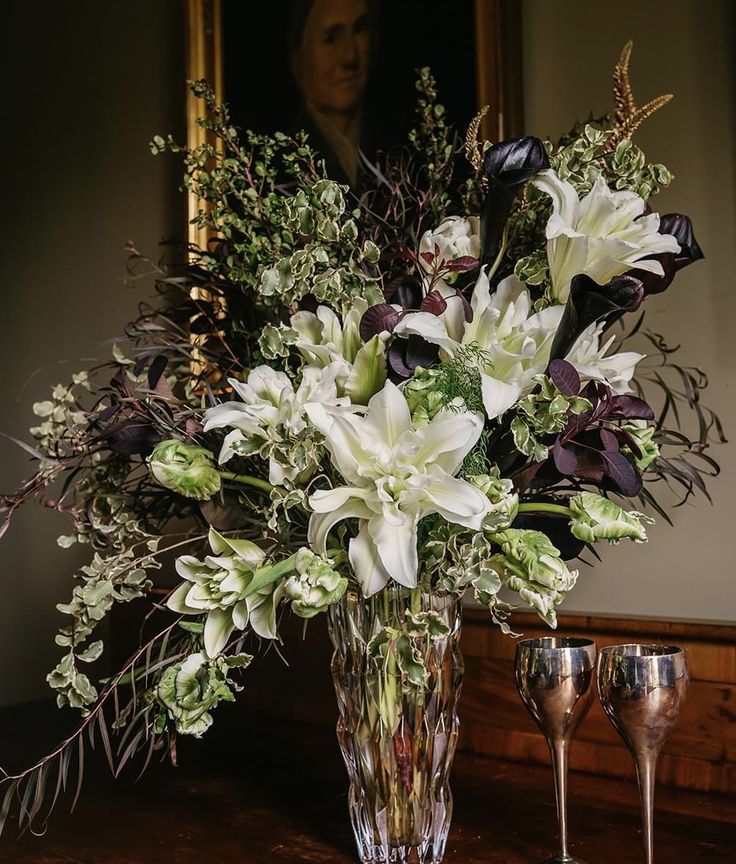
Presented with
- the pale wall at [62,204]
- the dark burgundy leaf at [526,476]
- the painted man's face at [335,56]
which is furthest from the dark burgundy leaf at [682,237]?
the pale wall at [62,204]

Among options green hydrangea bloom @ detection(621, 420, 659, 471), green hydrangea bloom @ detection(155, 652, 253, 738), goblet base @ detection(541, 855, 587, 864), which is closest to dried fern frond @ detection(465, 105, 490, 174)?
green hydrangea bloom @ detection(621, 420, 659, 471)

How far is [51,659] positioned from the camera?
2.39 meters

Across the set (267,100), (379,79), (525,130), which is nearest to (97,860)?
(525,130)

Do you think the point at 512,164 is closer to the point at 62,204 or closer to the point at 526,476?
the point at 526,476

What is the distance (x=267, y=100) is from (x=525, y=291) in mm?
1244

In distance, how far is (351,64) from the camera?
1.76 metres

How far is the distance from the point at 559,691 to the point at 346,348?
351 millimetres

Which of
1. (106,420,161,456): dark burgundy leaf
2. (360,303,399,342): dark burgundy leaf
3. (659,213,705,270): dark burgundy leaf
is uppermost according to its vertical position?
(659,213,705,270): dark burgundy leaf

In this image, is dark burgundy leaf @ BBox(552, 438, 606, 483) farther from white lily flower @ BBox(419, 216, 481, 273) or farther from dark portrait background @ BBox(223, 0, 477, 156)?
dark portrait background @ BBox(223, 0, 477, 156)

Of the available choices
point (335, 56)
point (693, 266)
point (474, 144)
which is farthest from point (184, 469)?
point (335, 56)

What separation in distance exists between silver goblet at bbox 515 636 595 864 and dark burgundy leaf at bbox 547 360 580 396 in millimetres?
233

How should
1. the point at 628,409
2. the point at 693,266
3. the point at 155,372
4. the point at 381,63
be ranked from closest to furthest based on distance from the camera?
1. the point at 628,409
2. the point at 155,372
3. the point at 693,266
4. the point at 381,63

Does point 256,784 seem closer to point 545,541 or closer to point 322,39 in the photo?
point 545,541

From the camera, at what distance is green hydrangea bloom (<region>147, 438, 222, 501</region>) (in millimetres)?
807
